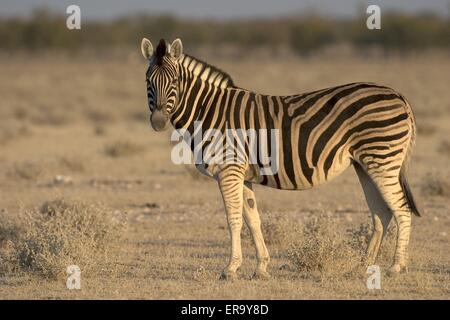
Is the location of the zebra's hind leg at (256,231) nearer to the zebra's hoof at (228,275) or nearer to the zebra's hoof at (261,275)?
the zebra's hoof at (261,275)

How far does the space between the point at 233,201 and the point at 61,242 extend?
2.05 metres

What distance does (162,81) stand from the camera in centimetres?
925

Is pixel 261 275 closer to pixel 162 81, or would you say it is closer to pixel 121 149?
pixel 162 81

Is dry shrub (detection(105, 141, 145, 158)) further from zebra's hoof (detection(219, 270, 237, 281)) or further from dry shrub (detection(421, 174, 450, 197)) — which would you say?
zebra's hoof (detection(219, 270, 237, 281))

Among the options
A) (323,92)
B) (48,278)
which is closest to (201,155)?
(323,92)

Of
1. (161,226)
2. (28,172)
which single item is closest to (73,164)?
(28,172)

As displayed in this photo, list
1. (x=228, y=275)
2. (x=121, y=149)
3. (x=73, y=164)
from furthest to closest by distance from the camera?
(x=121, y=149)
(x=73, y=164)
(x=228, y=275)

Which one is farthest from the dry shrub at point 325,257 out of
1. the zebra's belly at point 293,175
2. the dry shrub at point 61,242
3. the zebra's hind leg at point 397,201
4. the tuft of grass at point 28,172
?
the tuft of grass at point 28,172

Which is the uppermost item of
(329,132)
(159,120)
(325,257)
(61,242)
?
(159,120)

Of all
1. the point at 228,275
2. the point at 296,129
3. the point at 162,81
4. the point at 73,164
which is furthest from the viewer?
the point at 73,164

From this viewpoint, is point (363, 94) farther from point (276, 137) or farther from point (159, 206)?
point (159, 206)

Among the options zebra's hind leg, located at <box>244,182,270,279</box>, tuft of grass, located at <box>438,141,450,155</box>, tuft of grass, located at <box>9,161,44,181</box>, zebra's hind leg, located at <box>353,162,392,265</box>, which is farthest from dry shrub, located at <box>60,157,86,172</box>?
zebra's hind leg, located at <box>353,162,392,265</box>

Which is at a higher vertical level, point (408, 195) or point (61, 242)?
point (408, 195)

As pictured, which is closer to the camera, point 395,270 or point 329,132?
point 329,132
